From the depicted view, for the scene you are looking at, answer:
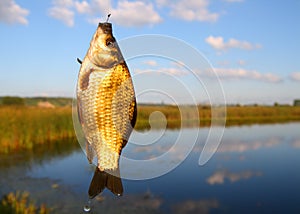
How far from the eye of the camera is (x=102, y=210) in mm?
7824

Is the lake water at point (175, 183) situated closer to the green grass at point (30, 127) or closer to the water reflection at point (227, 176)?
the water reflection at point (227, 176)

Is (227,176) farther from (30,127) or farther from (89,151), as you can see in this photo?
(89,151)

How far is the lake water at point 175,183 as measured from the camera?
8688 millimetres

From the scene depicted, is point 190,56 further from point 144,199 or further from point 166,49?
point 144,199

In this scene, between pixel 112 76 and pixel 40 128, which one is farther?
pixel 40 128

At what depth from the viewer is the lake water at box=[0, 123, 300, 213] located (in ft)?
28.5

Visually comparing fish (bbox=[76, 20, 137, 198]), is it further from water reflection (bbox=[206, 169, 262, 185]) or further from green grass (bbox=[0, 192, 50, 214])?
water reflection (bbox=[206, 169, 262, 185])

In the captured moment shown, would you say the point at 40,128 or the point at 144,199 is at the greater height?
the point at 40,128

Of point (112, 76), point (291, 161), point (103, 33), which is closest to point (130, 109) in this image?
point (112, 76)

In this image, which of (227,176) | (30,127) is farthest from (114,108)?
(30,127)

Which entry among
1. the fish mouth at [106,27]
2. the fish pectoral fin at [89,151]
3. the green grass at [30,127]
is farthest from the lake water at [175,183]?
the fish mouth at [106,27]

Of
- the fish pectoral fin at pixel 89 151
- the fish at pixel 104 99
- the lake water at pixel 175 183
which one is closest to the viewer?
the fish at pixel 104 99

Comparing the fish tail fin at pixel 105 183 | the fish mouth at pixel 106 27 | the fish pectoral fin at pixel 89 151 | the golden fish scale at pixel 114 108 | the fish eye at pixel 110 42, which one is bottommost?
the fish tail fin at pixel 105 183

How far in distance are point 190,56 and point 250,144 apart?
15.5m
